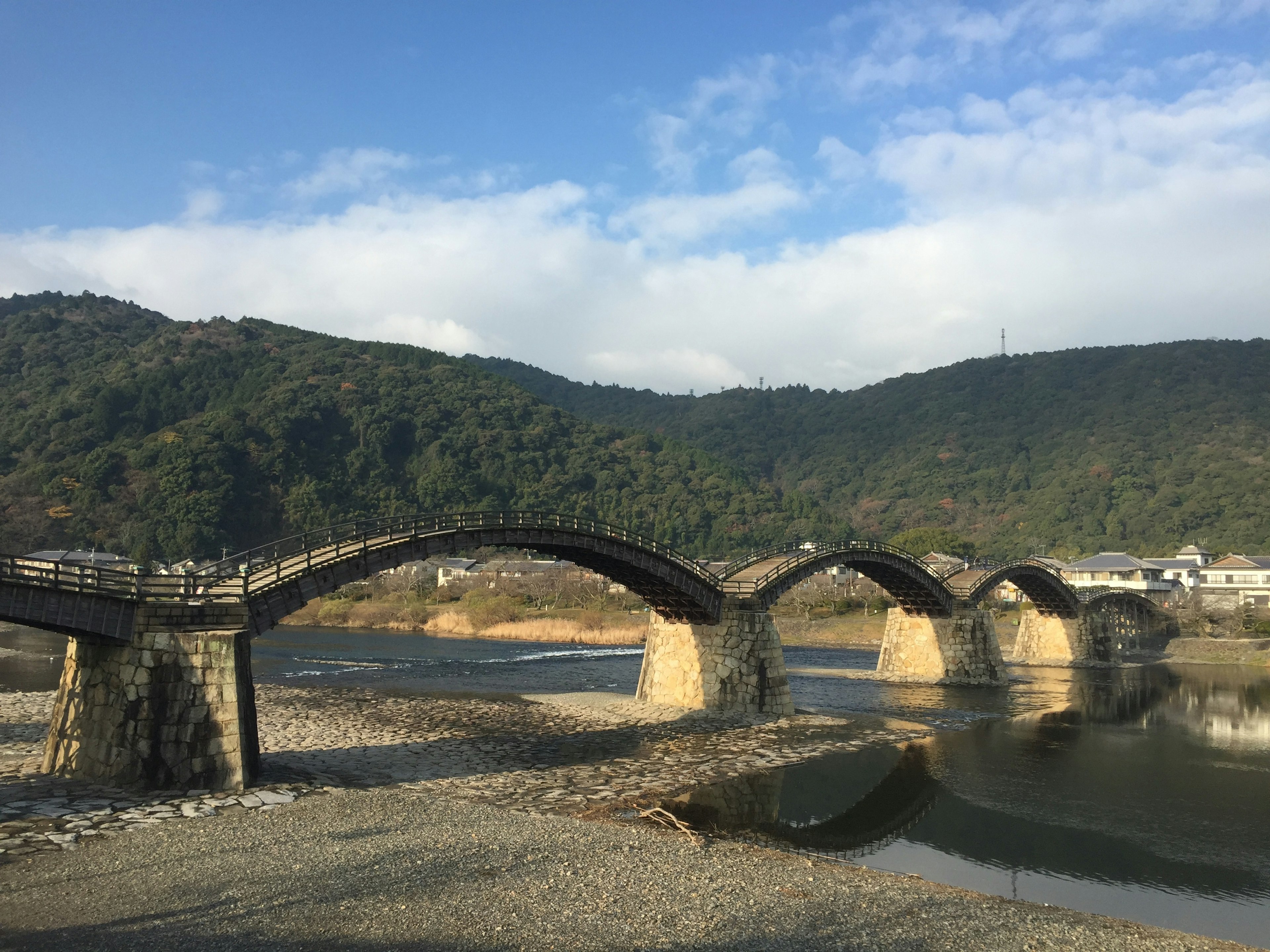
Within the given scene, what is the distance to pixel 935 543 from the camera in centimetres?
10756

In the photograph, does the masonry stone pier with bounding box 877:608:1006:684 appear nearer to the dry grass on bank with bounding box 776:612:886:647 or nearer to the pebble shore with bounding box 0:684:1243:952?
the dry grass on bank with bounding box 776:612:886:647

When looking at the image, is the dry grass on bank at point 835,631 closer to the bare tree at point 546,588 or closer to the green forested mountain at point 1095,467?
the bare tree at point 546,588

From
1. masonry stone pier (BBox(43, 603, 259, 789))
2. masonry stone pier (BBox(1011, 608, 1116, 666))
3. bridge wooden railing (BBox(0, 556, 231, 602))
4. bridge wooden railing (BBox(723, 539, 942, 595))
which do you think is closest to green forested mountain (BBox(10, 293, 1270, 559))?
masonry stone pier (BBox(1011, 608, 1116, 666))

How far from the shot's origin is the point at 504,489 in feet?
440

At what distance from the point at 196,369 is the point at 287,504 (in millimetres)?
43891

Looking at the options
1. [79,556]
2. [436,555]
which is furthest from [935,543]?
[436,555]

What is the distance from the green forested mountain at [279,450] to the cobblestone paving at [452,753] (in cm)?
7296

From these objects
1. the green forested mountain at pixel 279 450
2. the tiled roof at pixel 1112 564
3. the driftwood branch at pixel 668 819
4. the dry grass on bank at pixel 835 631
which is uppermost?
the green forested mountain at pixel 279 450

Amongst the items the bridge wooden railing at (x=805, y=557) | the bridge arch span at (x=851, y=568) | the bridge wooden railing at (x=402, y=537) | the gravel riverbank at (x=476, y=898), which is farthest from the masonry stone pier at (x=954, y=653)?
the gravel riverbank at (x=476, y=898)

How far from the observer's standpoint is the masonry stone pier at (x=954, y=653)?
4922 cm

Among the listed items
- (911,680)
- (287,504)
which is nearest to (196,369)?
(287,504)

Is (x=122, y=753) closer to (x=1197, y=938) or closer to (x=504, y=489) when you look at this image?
(x=1197, y=938)

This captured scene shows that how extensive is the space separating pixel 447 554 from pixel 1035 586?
49.1 m

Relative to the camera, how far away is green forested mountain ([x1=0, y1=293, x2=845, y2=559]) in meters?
102
